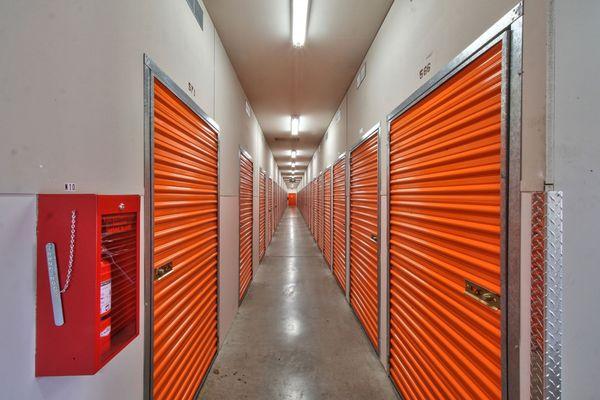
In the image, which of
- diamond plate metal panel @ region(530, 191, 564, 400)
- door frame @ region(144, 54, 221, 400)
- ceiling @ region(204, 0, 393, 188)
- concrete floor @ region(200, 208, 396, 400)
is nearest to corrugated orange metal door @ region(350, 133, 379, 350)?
concrete floor @ region(200, 208, 396, 400)

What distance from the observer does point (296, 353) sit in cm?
270

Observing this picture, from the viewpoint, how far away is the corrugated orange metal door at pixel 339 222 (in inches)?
174

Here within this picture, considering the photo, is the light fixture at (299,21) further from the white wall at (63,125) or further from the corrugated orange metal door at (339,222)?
the corrugated orange metal door at (339,222)

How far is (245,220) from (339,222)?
6.18 ft

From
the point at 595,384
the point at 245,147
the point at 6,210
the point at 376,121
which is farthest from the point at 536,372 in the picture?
the point at 245,147

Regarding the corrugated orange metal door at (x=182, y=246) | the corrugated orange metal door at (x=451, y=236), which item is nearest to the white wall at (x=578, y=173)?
the corrugated orange metal door at (x=451, y=236)

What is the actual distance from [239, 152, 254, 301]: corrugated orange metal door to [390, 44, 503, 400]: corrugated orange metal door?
2.60m

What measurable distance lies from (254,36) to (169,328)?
9.78 feet

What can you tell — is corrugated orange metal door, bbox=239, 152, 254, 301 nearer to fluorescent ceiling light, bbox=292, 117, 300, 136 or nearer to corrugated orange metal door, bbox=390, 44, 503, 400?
fluorescent ceiling light, bbox=292, 117, 300, 136

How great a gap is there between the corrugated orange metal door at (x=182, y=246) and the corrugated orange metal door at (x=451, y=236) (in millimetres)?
1761

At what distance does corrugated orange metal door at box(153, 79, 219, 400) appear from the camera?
61.3 inches

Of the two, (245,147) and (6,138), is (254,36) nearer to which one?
(245,147)

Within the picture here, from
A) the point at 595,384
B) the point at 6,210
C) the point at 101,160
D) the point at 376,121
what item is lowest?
the point at 595,384

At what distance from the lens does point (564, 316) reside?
90cm
